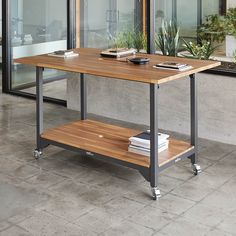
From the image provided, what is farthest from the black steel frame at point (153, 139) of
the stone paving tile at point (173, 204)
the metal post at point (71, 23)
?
the metal post at point (71, 23)

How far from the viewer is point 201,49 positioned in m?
5.03

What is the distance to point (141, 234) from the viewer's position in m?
3.12

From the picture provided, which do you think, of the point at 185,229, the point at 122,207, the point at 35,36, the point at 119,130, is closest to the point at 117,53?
the point at 119,130

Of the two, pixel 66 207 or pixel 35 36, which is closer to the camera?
pixel 66 207

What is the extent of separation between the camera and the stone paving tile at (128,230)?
3123 millimetres

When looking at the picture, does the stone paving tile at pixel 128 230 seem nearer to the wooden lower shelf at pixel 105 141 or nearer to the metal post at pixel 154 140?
the metal post at pixel 154 140

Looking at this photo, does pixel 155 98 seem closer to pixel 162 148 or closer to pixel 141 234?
pixel 162 148

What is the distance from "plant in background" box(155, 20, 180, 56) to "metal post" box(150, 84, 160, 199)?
1699 millimetres

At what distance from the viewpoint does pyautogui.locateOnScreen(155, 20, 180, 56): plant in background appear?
17.0ft

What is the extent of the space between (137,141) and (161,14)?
1832mm

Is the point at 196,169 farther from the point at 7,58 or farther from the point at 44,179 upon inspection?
the point at 7,58

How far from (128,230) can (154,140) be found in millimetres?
730

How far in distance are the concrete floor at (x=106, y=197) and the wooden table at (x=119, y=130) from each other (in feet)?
0.61

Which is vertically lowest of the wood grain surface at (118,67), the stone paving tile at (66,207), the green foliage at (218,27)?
the stone paving tile at (66,207)
